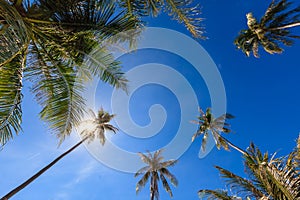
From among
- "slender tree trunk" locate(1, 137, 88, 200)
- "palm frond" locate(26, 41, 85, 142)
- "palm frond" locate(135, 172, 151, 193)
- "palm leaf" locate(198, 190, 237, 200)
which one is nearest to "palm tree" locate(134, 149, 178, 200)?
"palm frond" locate(135, 172, 151, 193)

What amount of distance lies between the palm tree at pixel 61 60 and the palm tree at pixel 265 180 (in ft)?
12.0

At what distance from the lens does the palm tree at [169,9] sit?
209 inches

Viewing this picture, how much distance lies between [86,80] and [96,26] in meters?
1.30

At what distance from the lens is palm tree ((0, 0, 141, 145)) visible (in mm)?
4954

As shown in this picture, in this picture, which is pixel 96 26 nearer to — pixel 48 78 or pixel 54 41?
pixel 54 41

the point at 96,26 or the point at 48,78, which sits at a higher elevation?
the point at 96,26

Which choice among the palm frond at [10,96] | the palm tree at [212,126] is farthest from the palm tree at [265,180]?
the palm tree at [212,126]

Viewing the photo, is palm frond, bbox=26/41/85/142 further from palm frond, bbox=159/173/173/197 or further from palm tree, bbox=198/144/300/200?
palm frond, bbox=159/173/173/197

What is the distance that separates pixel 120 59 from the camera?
591 cm

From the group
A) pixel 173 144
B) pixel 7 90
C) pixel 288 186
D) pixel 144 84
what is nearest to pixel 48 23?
pixel 7 90

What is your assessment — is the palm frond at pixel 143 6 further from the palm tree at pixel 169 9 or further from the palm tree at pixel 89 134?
the palm tree at pixel 89 134

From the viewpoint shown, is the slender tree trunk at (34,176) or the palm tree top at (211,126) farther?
the palm tree top at (211,126)

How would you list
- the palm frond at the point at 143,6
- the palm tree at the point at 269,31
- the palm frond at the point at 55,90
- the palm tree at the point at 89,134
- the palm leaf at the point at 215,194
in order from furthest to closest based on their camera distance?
the palm tree at the point at 269,31 → the palm tree at the point at 89,134 → the palm leaf at the point at 215,194 → the palm frond at the point at 55,90 → the palm frond at the point at 143,6

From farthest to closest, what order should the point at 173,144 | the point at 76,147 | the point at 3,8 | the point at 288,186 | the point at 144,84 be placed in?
the point at 76,147 < the point at 173,144 < the point at 144,84 < the point at 288,186 < the point at 3,8
